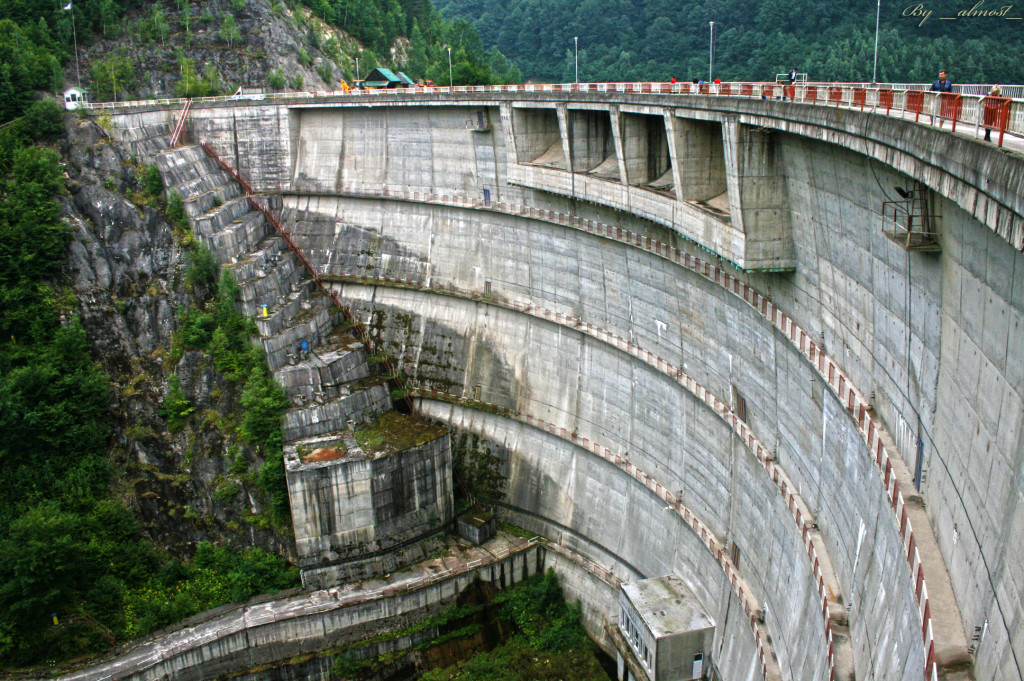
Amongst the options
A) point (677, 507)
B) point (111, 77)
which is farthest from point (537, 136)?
point (111, 77)

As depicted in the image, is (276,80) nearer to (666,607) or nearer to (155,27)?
(155,27)

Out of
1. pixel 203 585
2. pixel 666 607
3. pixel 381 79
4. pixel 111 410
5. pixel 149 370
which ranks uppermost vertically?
pixel 381 79

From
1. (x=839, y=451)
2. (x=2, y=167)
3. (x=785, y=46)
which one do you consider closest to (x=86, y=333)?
(x=2, y=167)

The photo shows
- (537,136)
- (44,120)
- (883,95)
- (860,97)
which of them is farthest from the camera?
(44,120)

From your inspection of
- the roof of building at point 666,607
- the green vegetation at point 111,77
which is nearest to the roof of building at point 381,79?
the green vegetation at point 111,77

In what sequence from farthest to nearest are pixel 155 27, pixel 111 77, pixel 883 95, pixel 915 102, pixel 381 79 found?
pixel 155 27 < pixel 111 77 < pixel 381 79 < pixel 883 95 < pixel 915 102

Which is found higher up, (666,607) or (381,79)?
(381,79)

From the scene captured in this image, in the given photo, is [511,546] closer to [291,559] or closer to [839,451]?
[291,559]

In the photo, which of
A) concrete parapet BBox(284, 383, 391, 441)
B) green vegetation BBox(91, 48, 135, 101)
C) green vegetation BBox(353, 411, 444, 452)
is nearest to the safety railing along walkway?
green vegetation BBox(91, 48, 135, 101)
